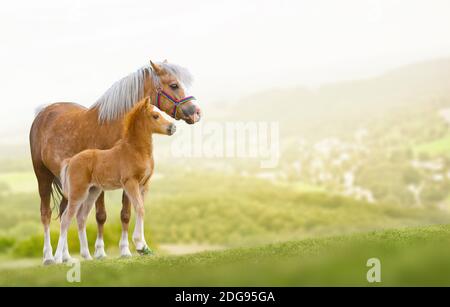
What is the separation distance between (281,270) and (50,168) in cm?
457

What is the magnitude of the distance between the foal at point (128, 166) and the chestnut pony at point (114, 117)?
739 mm

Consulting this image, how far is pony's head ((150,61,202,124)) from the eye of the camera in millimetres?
8820

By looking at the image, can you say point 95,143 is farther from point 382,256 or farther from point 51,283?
point 382,256

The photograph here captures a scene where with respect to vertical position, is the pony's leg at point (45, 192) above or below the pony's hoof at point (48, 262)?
above

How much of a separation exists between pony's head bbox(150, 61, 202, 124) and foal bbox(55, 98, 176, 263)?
39.4 inches

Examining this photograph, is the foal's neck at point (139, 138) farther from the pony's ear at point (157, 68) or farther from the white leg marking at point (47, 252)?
the white leg marking at point (47, 252)

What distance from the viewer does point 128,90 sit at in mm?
8930

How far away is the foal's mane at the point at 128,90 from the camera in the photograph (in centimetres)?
886

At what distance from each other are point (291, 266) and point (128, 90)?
12.7ft

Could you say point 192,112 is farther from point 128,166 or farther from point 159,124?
point 128,166

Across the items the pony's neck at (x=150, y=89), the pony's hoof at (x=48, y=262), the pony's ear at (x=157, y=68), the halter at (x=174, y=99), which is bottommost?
the pony's hoof at (x=48, y=262)

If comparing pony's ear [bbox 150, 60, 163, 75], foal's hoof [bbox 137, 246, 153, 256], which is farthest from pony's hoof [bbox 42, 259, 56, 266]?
pony's ear [bbox 150, 60, 163, 75]

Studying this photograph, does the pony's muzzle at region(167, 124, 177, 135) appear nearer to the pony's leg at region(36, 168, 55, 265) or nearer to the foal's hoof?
the foal's hoof

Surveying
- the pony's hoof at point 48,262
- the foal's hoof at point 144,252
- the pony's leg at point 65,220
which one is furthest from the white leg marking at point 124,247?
the pony's hoof at point 48,262
